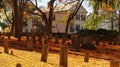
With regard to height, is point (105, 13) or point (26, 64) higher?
point (105, 13)

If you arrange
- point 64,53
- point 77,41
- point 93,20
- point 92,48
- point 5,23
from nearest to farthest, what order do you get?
point 64,53 < point 77,41 < point 92,48 < point 93,20 < point 5,23

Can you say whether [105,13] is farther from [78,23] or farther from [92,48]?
[92,48]

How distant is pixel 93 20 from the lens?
5009cm

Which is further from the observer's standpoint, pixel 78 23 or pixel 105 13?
pixel 78 23

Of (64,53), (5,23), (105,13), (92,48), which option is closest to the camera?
(64,53)

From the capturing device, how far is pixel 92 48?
2408 cm

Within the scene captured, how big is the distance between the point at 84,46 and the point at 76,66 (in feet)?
33.8

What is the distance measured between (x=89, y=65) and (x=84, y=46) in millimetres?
9565

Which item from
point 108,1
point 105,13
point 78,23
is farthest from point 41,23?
point 108,1

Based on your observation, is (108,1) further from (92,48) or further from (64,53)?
(64,53)

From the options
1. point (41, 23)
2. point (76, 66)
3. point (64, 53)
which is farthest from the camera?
point (41, 23)

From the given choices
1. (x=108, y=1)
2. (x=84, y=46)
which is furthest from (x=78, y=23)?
(x=84, y=46)

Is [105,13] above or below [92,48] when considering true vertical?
above

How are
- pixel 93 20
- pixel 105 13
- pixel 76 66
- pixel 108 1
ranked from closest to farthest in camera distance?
1. pixel 76 66
2. pixel 108 1
3. pixel 93 20
4. pixel 105 13
